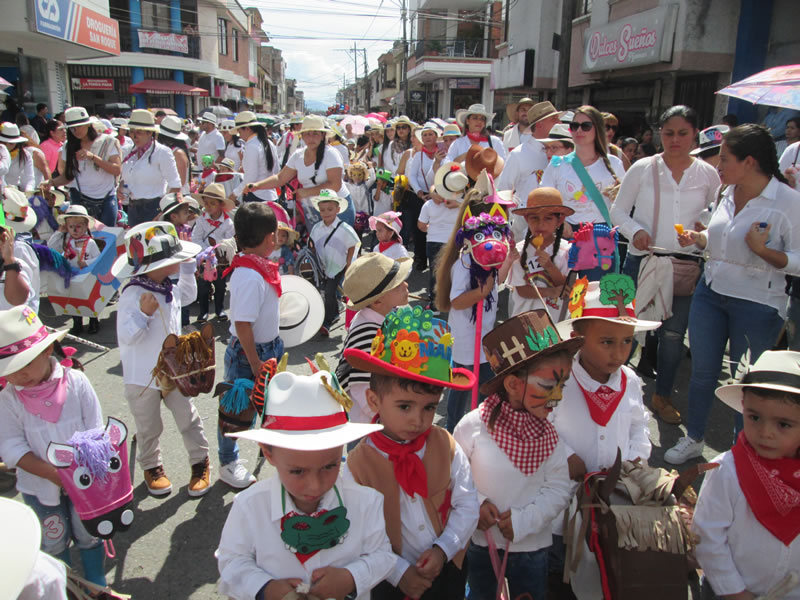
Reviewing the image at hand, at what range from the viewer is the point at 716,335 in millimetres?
3641

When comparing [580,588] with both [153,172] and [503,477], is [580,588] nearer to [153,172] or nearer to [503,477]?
[503,477]

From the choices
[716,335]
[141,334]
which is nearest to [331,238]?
[141,334]

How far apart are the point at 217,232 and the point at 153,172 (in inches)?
47.2

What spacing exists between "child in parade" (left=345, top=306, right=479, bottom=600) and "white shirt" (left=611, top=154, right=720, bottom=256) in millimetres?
2786

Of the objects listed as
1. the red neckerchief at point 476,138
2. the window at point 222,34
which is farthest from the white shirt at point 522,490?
the window at point 222,34

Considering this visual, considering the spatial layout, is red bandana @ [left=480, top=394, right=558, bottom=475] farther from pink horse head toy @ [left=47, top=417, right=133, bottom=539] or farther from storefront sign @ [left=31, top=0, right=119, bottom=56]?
storefront sign @ [left=31, top=0, right=119, bottom=56]

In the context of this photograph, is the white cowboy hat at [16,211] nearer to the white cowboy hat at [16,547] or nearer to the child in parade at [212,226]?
the child in parade at [212,226]

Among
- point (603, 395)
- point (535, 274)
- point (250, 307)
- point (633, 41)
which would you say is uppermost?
point (633, 41)

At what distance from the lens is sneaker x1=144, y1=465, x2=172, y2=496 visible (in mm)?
Answer: 3436

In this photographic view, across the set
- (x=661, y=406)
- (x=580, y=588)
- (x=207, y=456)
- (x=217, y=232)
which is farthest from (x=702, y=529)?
(x=217, y=232)

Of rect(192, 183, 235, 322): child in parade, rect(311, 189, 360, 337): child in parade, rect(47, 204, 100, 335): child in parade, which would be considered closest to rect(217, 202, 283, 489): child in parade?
rect(311, 189, 360, 337): child in parade

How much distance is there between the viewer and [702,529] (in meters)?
2.07

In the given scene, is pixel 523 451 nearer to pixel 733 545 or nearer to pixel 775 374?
pixel 733 545

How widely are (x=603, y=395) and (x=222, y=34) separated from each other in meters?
47.2
